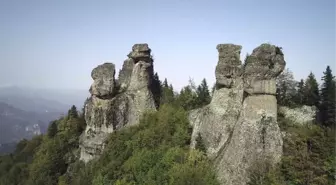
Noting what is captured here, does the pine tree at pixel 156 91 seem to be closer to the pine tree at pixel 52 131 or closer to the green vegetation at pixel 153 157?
the green vegetation at pixel 153 157

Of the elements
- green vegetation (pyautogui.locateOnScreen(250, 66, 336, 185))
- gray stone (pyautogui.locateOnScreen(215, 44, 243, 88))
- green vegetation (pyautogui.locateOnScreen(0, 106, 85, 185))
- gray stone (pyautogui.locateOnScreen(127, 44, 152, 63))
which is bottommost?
green vegetation (pyautogui.locateOnScreen(0, 106, 85, 185))

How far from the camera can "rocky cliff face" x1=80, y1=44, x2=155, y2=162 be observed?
4775cm

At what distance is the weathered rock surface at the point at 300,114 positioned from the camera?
36.2 m

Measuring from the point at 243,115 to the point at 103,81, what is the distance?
912 inches

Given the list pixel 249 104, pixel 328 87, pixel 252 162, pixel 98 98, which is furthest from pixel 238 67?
pixel 98 98

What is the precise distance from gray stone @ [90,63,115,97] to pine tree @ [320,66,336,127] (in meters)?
26.7

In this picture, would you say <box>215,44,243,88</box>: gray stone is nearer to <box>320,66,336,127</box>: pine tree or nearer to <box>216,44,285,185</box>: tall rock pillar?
<box>216,44,285,185</box>: tall rock pillar

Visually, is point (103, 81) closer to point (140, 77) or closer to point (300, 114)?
point (140, 77)

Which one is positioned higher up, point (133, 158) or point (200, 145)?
point (200, 145)

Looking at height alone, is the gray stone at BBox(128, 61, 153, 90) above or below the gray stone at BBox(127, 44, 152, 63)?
below

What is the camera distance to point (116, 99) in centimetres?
4831

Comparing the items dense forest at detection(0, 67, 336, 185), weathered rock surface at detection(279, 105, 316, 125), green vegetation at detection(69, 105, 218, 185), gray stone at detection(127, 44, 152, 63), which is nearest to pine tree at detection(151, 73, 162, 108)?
dense forest at detection(0, 67, 336, 185)

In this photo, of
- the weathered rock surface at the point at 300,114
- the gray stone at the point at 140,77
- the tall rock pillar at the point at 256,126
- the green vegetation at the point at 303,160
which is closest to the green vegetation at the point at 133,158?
the tall rock pillar at the point at 256,126

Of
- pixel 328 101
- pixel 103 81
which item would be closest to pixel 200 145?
pixel 328 101
